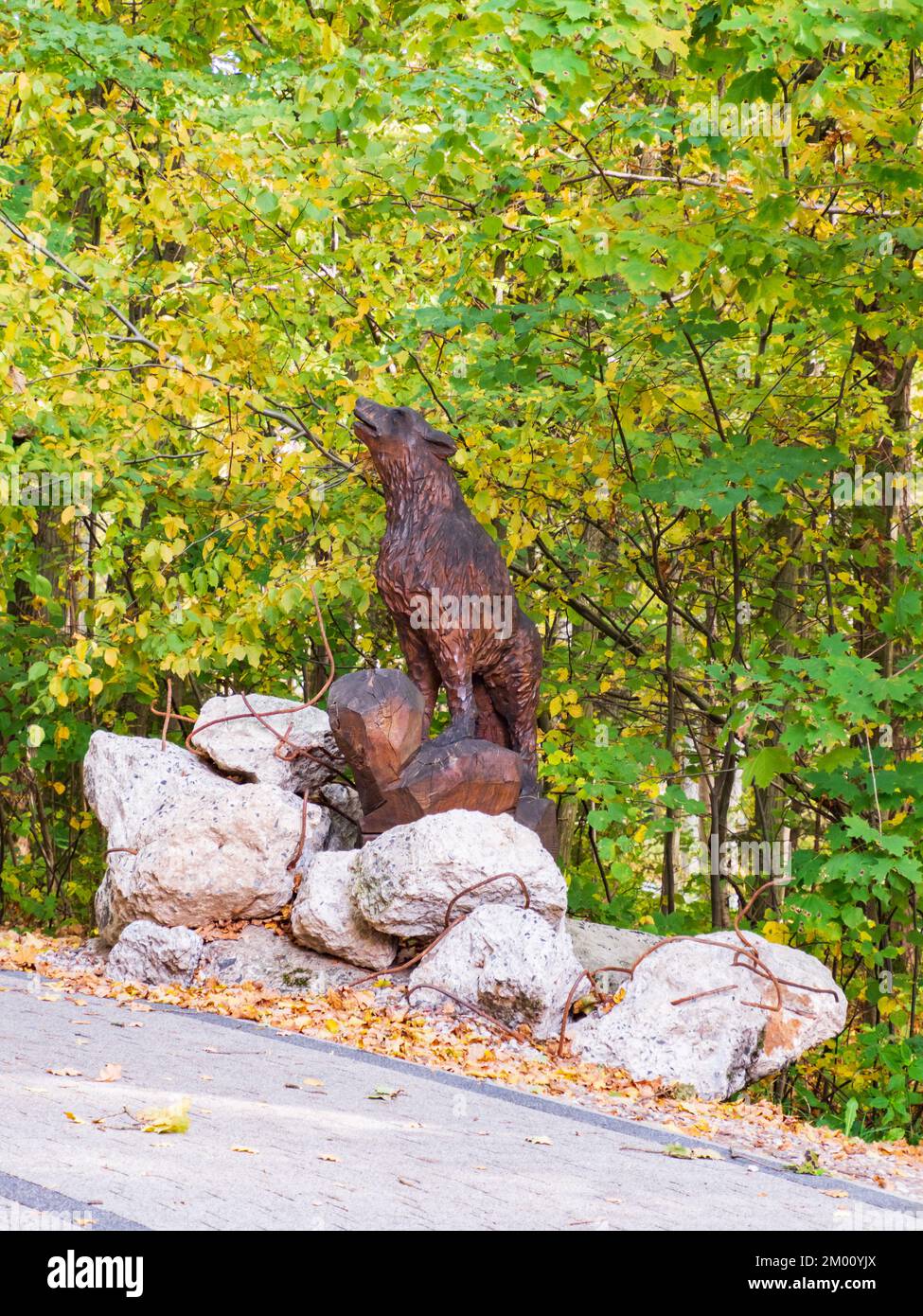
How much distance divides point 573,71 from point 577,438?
333 centimetres

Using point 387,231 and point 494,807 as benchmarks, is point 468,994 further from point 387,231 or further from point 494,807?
point 387,231

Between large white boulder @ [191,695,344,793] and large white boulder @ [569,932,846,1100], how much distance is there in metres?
2.08

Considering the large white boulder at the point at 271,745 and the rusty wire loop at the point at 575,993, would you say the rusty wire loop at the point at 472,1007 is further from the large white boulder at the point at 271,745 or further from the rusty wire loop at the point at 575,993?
the large white boulder at the point at 271,745

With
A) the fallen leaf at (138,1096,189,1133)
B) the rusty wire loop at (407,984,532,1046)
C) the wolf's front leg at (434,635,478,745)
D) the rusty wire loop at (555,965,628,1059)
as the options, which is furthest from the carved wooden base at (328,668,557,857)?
the fallen leaf at (138,1096,189,1133)

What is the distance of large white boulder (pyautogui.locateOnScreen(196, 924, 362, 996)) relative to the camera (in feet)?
19.3

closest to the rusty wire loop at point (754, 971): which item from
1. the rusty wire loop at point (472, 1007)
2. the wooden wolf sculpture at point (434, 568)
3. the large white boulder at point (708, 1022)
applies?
the large white boulder at point (708, 1022)

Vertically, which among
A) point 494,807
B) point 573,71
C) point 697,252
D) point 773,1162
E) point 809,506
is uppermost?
point 573,71

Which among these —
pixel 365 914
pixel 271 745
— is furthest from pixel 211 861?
pixel 271 745

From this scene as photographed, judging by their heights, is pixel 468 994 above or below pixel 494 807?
below

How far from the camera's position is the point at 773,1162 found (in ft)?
13.5

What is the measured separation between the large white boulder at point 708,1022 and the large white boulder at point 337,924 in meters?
1.04

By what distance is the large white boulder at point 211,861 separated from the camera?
6066mm

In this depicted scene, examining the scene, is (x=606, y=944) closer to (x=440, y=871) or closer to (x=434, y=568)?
(x=440, y=871)
